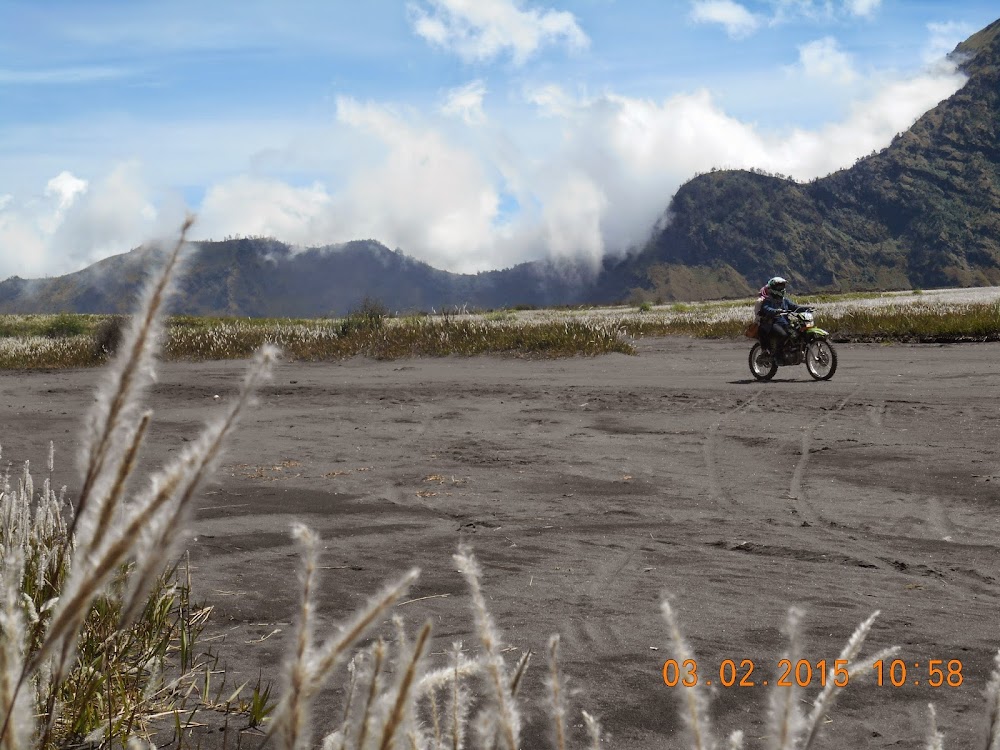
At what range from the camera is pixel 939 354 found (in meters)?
17.8

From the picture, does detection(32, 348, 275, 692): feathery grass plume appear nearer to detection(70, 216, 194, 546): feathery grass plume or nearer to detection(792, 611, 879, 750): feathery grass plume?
detection(70, 216, 194, 546): feathery grass plume

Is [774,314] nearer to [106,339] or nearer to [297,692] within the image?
[297,692]

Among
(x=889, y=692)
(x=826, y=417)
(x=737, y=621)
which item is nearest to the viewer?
(x=889, y=692)

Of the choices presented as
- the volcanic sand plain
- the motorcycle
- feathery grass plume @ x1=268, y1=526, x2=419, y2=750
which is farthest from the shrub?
feathery grass plume @ x1=268, y1=526, x2=419, y2=750

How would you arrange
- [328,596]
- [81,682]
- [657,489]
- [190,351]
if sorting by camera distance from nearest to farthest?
1. [81,682]
2. [328,596]
3. [657,489]
4. [190,351]

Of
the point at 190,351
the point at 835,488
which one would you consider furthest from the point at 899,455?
the point at 190,351

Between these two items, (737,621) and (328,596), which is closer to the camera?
(737,621)

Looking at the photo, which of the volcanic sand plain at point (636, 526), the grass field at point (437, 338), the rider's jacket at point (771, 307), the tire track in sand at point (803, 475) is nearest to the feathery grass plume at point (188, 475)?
the volcanic sand plain at point (636, 526)

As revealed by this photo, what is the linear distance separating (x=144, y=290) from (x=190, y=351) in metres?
23.1

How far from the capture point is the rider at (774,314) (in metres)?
14.9

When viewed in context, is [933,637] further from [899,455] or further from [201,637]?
[899,455]

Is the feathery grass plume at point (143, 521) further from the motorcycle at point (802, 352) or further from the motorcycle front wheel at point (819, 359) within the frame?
the motorcycle front wheel at point (819, 359)

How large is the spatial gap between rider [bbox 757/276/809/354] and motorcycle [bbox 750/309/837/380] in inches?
2.8

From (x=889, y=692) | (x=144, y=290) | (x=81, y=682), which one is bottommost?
(x=889, y=692)
